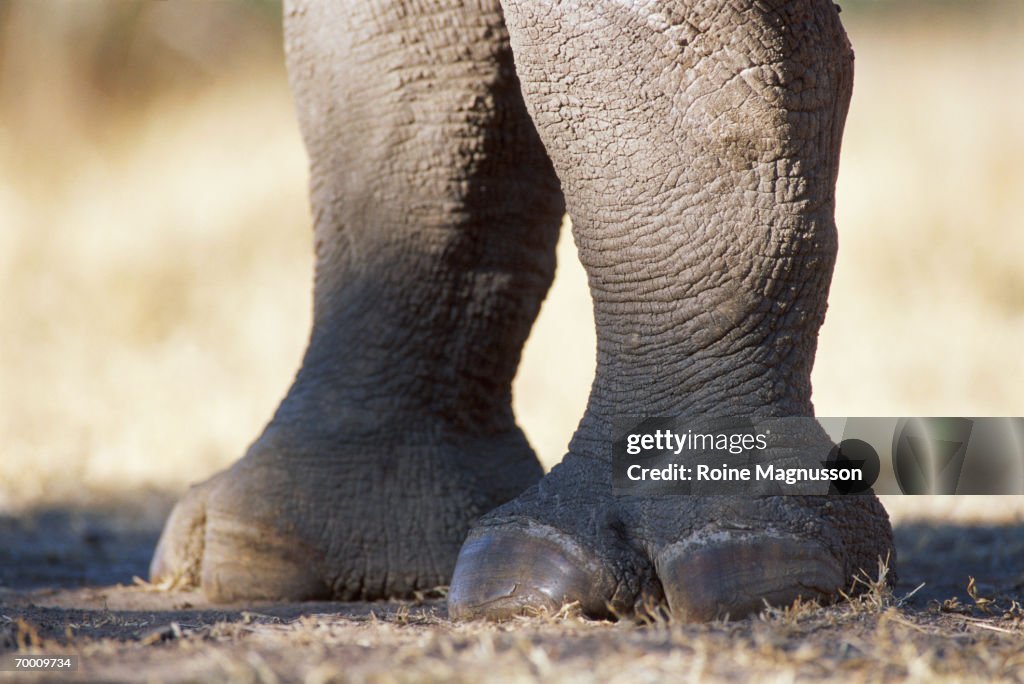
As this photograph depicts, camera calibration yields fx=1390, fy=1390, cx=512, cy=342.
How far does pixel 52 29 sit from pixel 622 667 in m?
8.44

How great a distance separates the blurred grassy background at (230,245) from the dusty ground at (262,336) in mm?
17

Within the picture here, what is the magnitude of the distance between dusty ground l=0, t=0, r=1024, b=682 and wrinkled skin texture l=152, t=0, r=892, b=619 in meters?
0.10

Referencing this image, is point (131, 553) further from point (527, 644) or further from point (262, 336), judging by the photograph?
point (262, 336)

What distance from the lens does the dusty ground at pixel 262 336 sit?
4.55 feet

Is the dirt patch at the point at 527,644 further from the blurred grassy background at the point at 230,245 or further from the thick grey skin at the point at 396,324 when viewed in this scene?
the blurred grassy background at the point at 230,245

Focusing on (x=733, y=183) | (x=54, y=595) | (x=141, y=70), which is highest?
(x=141, y=70)

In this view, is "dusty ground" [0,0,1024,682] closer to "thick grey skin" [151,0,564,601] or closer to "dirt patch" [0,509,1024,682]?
"dirt patch" [0,509,1024,682]

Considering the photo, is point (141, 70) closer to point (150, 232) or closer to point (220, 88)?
point (220, 88)

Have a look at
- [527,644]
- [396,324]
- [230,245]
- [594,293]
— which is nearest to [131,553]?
[396,324]

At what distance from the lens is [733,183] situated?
1.69 meters

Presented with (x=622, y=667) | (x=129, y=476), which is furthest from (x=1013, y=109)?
(x=622, y=667)

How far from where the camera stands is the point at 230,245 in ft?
22.2

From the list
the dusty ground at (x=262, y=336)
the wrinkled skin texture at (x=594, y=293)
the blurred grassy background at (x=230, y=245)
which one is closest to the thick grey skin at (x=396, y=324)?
the wrinkled skin texture at (x=594, y=293)

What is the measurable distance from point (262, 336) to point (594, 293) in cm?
423
